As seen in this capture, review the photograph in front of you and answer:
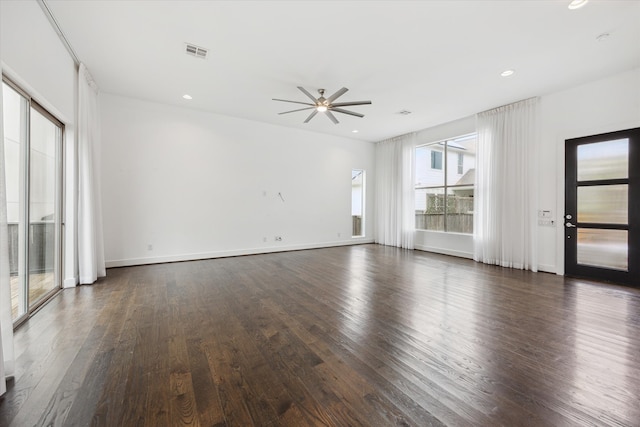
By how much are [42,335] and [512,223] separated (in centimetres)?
700

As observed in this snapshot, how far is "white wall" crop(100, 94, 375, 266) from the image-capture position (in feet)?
16.4

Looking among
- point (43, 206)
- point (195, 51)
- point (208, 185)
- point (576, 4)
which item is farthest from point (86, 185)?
point (576, 4)

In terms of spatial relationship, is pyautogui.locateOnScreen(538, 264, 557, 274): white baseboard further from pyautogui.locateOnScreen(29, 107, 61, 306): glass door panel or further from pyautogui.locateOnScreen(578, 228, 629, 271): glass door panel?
pyautogui.locateOnScreen(29, 107, 61, 306): glass door panel

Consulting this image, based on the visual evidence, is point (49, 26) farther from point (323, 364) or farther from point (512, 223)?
point (512, 223)

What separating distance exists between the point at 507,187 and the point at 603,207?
1372mm

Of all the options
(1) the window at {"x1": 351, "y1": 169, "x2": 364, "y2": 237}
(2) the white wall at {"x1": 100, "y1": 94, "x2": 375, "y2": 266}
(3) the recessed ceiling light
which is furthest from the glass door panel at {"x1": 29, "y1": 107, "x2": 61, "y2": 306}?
(1) the window at {"x1": 351, "y1": 169, "x2": 364, "y2": 237}

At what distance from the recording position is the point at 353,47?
3.35 m

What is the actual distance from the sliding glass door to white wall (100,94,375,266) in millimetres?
1420

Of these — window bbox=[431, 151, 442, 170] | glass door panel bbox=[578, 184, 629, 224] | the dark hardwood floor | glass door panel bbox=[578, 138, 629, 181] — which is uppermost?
window bbox=[431, 151, 442, 170]

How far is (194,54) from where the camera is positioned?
11.5 ft

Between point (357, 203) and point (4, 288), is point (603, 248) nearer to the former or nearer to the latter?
point (357, 203)

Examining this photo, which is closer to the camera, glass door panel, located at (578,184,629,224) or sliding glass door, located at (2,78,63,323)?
sliding glass door, located at (2,78,63,323)

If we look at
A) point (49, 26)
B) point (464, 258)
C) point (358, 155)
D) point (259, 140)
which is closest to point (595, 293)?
point (464, 258)

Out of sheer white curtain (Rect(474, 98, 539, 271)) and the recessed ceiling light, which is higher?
the recessed ceiling light
